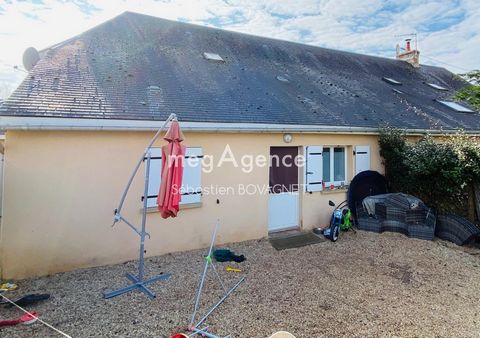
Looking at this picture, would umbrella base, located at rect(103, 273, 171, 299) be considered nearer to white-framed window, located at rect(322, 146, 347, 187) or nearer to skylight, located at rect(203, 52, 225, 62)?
white-framed window, located at rect(322, 146, 347, 187)

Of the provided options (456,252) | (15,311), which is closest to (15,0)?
(15,311)

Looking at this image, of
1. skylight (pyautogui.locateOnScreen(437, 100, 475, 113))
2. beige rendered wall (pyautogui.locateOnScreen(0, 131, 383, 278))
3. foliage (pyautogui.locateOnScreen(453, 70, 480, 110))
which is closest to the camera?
beige rendered wall (pyautogui.locateOnScreen(0, 131, 383, 278))

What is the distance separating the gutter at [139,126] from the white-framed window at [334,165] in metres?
0.75

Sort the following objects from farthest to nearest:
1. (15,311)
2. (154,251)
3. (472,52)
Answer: (472,52) → (154,251) → (15,311)

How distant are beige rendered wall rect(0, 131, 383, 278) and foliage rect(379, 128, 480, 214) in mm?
5503

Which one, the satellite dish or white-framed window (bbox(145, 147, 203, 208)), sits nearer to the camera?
white-framed window (bbox(145, 147, 203, 208))

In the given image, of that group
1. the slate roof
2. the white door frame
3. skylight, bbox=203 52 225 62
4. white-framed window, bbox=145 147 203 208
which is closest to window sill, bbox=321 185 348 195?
the white door frame

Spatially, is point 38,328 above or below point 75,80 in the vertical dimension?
below

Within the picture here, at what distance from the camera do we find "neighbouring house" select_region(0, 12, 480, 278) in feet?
16.6

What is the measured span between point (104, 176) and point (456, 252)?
331 inches

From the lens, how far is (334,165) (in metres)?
8.58

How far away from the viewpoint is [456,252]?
6512mm

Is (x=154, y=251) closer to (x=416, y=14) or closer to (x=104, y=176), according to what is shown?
(x=104, y=176)

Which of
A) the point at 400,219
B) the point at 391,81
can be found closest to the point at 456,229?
the point at 400,219
